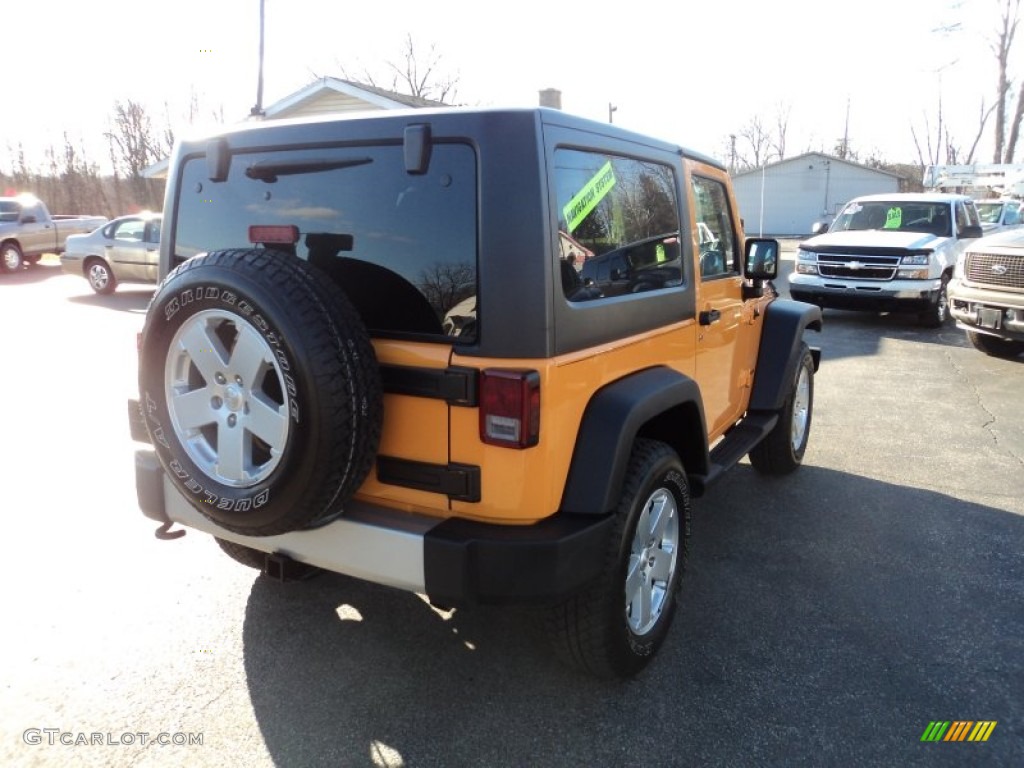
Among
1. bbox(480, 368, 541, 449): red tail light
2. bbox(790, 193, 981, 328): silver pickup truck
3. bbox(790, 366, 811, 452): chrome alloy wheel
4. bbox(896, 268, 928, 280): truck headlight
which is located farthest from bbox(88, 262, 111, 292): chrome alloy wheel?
bbox(480, 368, 541, 449): red tail light

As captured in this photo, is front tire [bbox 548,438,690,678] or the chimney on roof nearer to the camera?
front tire [bbox 548,438,690,678]

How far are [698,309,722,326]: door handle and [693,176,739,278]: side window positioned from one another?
0.18m

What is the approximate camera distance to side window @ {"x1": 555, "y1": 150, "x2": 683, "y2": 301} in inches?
95.7

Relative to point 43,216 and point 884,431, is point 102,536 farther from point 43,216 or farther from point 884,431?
point 43,216

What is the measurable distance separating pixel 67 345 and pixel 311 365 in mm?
8828

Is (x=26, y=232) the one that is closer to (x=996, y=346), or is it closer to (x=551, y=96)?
(x=551, y=96)

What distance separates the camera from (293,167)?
2.60m

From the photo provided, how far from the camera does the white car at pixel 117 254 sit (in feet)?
46.3

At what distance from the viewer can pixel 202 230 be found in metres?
2.88

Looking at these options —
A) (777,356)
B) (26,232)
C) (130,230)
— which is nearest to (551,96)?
(130,230)

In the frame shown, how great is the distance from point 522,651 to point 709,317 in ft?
5.68

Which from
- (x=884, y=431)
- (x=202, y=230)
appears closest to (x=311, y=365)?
(x=202, y=230)

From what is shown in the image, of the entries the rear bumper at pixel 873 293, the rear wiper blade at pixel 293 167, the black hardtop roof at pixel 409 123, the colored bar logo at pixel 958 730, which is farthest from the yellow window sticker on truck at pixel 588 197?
the rear bumper at pixel 873 293

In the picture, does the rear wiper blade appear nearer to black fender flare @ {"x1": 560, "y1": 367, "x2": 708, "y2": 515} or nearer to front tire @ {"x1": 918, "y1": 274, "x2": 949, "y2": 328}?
black fender flare @ {"x1": 560, "y1": 367, "x2": 708, "y2": 515}
